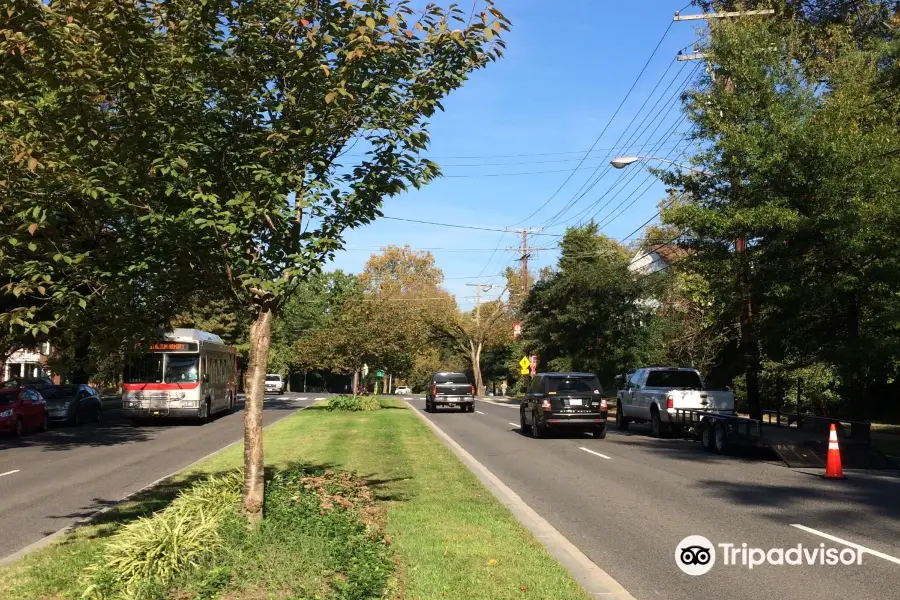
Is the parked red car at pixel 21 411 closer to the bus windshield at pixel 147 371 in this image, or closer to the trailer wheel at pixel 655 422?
the bus windshield at pixel 147 371

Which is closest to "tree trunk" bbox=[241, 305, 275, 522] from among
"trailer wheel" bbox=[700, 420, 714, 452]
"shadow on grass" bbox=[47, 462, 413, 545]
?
"shadow on grass" bbox=[47, 462, 413, 545]

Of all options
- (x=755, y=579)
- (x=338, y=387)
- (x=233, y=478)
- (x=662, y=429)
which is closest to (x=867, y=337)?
(x=662, y=429)

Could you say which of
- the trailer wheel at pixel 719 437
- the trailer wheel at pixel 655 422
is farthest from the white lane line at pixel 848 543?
the trailer wheel at pixel 655 422

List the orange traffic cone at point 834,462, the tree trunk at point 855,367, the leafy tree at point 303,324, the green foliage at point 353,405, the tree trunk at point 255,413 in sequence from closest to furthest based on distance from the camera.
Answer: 1. the tree trunk at point 255,413
2. the orange traffic cone at point 834,462
3. the tree trunk at point 855,367
4. the green foliage at point 353,405
5. the leafy tree at point 303,324

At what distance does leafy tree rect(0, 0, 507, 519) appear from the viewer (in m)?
6.73

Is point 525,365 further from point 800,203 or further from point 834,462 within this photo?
point 834,462

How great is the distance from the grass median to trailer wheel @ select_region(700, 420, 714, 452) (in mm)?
7721

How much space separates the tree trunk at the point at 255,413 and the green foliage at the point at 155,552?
11.5 inches

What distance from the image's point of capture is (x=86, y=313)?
26.3 feet

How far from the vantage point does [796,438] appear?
16.9 metres

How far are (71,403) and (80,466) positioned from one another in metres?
13.6

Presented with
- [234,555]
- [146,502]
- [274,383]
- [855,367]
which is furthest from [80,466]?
[274,383]

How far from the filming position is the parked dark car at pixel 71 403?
1104 inches

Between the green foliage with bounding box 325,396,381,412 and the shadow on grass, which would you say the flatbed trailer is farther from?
the green foliage with bounding box 325,396,381,412
